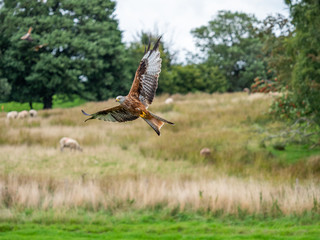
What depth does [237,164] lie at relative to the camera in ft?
60.2

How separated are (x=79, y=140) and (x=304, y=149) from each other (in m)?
12.8

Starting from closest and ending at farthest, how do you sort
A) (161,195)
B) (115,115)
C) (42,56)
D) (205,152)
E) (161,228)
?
1. (115,115)
2. (161,228)
3. (161,195)
4. (205,152)
5. (42,56)

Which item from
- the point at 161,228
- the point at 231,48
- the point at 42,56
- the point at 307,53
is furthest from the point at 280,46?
the point at 231,48

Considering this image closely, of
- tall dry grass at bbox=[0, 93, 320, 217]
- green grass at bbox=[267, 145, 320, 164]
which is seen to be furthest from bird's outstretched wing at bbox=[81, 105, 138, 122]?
green grass at bbox=[267, 145, 320, 164]

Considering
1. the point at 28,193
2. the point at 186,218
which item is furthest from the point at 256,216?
the point at 28,193

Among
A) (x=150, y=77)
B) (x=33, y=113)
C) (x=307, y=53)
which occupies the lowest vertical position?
(x=150, y=77)

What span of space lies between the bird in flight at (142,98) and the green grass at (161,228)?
922 centimetres

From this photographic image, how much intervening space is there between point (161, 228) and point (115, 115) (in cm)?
1051

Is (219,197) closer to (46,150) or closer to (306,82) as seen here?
(306,82)

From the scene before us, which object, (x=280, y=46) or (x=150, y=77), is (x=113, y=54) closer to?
(x=280, y=46)

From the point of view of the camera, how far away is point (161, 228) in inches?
450

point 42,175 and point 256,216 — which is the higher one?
point 42,175

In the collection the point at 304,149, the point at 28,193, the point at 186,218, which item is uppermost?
the point at 304,149

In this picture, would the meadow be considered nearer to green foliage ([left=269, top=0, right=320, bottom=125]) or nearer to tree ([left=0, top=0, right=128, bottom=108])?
green foliage ([left=269, top=0, right=320, bottom=125])
